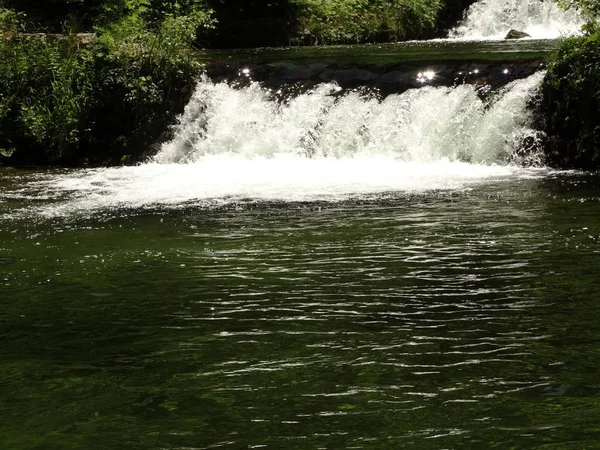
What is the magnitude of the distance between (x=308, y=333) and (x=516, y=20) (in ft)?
81.6

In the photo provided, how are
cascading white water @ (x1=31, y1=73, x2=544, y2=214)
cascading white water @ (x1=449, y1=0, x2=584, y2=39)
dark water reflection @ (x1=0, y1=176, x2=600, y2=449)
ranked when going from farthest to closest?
cascading white water @ (x1=449, y1=0, x2=584, y2=39), cascading white water @ (x1=31, y1=73, x2=544, y2=214), dark water reflection @ (x1=0, y1=176, x2=600, y2=449)

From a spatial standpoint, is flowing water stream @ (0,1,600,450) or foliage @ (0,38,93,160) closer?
flowing water stream @ (0,1,600,450)

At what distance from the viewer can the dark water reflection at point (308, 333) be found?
5.01m

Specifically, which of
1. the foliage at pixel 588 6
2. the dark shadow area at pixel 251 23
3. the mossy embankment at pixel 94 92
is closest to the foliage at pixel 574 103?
the foliage at pixel 588 6

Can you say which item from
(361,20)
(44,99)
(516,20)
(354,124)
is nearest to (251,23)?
(361,20)

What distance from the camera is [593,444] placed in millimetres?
4598

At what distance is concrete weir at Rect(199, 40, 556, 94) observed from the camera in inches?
677

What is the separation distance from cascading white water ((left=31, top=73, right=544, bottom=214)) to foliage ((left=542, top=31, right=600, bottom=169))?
0.42 m

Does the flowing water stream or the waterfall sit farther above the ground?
the waterfall

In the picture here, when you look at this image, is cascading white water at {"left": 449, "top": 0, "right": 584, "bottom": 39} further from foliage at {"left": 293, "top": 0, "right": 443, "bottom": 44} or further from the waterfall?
the waterfall

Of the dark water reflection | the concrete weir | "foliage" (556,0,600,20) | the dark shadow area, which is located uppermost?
the dark shadow area

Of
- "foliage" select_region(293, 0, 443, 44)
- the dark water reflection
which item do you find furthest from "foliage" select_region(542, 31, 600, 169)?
"foliage" select_region(293, 0, 443, 44)

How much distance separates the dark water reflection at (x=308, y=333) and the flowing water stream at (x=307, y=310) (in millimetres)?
19

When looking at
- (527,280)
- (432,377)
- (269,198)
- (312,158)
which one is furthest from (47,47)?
(432,377)
